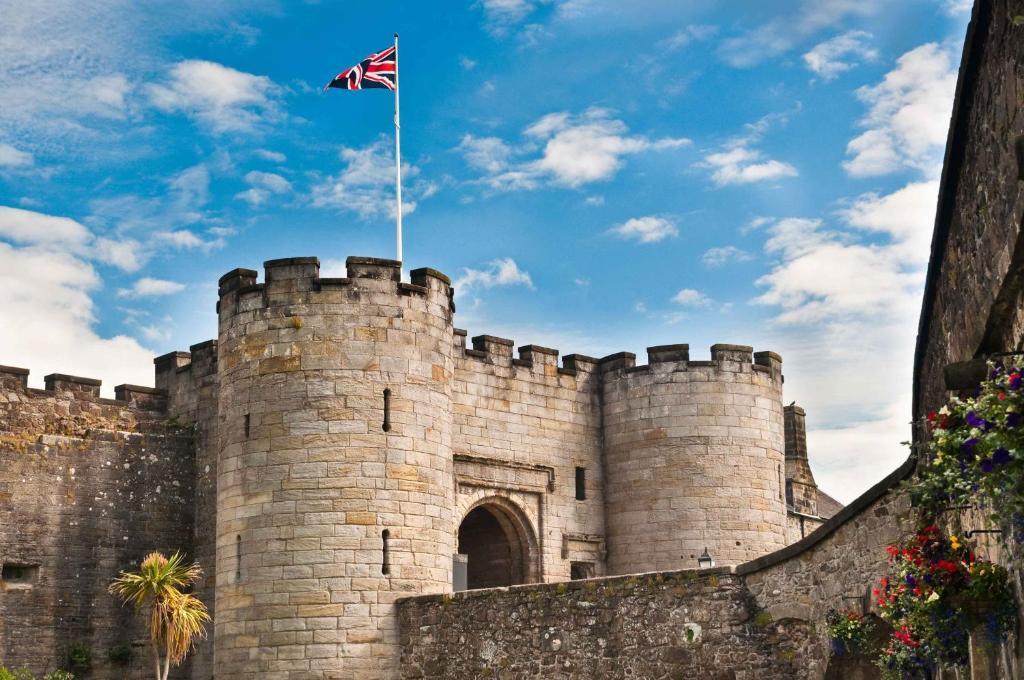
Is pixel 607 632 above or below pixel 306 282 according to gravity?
below

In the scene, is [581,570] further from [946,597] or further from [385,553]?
[946,597]

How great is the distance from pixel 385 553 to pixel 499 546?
5778 mm

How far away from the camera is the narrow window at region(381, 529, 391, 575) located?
19078mm

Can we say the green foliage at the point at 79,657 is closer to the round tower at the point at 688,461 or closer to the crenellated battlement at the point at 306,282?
the crenellated battlement at the point at 306,282

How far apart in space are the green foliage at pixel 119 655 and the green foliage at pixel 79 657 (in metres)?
0.36

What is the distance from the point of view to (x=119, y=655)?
21.7m

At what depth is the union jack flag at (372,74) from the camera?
24.1 meters

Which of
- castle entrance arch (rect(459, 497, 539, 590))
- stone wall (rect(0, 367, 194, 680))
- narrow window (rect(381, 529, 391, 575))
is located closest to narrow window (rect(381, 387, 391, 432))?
narrow window (rect(381, 529, 391, 575))

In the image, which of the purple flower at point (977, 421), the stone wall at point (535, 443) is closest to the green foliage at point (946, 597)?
the purple flower at point (977, 421)

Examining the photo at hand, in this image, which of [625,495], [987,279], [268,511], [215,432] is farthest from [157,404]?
[987,279]

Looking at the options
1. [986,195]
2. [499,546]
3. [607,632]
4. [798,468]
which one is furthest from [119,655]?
[798,468]

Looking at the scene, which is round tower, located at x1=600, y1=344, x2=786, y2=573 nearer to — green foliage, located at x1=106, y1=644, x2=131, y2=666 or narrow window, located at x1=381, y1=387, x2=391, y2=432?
narrow window, located at x1=381, y1=387, x2=391, y2=432

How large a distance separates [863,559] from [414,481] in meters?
8.34

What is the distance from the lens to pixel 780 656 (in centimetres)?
1441
